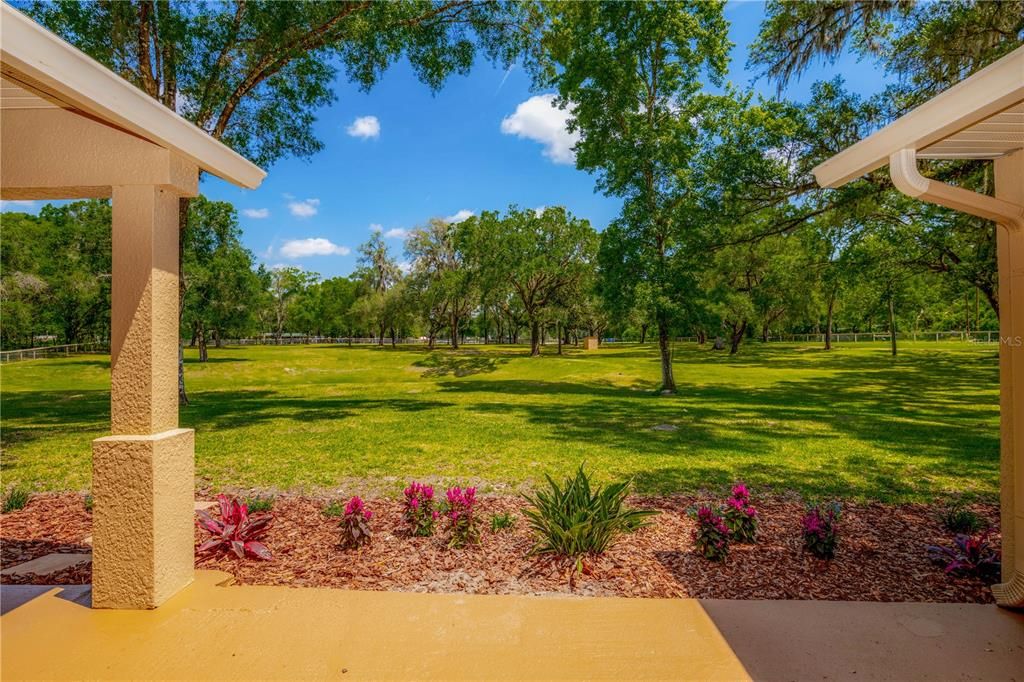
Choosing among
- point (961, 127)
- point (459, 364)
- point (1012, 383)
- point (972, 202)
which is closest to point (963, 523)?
point (1012, 383)

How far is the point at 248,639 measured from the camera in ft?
8.89

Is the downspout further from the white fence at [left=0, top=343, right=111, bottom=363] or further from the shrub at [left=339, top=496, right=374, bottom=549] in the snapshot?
the white fence at [left=0, top=343, right=111, bottom=363]

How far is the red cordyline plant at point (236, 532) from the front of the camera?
3738 mm

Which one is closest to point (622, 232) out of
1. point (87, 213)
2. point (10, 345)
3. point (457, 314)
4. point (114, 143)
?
point (114, 143)

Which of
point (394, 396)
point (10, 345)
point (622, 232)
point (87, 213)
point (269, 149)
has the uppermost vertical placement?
point (87, 213)

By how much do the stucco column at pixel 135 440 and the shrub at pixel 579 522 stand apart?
253 cm

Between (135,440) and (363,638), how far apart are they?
1.82m

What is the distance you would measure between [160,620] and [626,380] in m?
19.7

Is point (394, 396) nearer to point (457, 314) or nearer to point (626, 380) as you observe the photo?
point (626, 380)

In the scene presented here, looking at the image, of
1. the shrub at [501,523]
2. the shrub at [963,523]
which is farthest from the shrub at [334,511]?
the shrub at [963,523]

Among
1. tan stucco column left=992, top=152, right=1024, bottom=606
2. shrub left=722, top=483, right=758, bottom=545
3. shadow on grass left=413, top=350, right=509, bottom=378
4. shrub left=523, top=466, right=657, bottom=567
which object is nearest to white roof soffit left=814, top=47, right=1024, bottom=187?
tan stucco column left=992, top=152, right=1024, bottom=606

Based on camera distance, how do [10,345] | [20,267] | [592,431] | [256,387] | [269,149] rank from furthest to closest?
[10,345] → [20,267] → [256,387] → [269,149] → [592,431]

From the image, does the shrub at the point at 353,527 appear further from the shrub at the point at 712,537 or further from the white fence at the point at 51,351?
the white fence at the point at 51,351

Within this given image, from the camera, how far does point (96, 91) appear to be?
2.36 m
